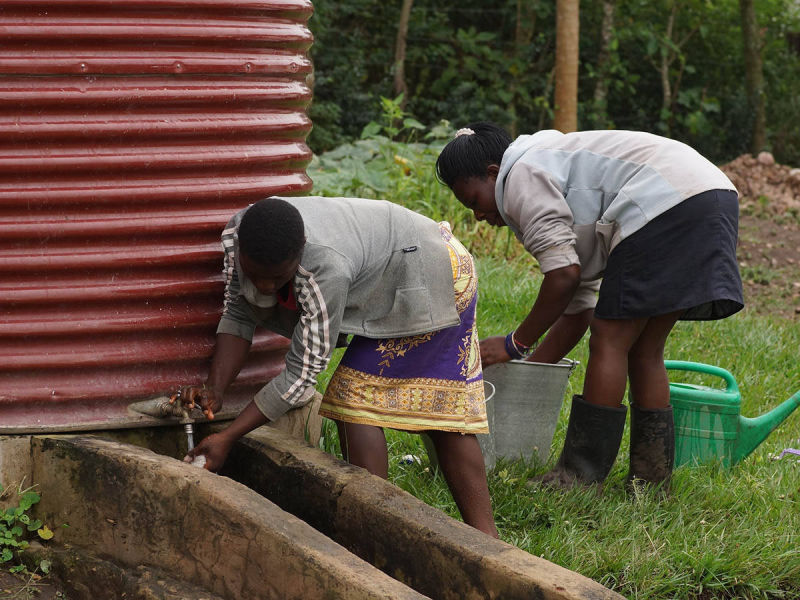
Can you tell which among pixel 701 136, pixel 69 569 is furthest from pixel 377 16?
pixel 69 569

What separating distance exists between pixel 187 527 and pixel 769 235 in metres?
7.65

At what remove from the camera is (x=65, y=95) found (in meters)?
2.79

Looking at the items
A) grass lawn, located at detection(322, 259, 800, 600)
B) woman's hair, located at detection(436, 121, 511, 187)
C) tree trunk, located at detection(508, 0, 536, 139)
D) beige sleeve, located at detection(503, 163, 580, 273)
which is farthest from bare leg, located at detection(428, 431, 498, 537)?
tree trunk, located at detection(508, 0, 536, 139)

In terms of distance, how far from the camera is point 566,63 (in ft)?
31.7

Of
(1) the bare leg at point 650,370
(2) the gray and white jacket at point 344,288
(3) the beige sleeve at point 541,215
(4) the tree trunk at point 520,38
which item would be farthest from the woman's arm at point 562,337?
(4) the tree trunk at point 520,38

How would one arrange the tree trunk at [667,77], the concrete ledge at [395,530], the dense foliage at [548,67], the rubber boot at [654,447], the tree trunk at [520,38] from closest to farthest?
the concrete ledge at [395,530] → the rubber boot at [654,447] → the dense foliage at [548,67] → the tree trunk at [520,38] → the tree trunk at [667,77]

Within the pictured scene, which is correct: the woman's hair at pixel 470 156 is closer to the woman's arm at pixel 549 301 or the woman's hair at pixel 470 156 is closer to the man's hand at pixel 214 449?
the woman's arm at pixel 549 301

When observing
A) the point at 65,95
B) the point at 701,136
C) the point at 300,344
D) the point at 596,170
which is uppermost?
the point at 65,95

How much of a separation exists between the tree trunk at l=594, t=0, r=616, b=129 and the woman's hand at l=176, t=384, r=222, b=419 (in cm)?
1092

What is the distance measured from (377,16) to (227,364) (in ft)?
37.6

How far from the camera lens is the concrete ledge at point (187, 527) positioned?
7.36 feet

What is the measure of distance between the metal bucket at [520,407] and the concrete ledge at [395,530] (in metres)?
0.76

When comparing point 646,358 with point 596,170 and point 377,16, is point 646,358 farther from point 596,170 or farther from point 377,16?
point 377,16

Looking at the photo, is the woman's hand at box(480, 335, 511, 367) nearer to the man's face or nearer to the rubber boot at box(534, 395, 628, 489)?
the rubber boot at box(534, 395, 628, 489)
